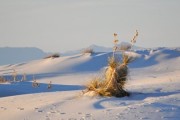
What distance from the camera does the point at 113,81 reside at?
28.6ft

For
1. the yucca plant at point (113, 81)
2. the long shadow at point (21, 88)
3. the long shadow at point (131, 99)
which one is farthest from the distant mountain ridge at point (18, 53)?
the long shadow at point (131, 99)

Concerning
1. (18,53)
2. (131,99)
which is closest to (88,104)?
(131,99)

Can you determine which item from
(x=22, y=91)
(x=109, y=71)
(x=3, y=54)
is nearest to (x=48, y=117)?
(x=109, y=71)

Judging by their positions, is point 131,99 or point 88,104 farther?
point 131,99

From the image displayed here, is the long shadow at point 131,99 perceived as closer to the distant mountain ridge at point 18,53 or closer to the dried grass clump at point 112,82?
the dried grass clump at point 112,82

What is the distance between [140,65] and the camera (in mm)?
19438

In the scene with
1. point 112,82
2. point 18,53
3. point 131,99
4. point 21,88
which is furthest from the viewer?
point 18,53

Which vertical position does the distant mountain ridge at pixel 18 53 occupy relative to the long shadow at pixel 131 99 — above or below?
above

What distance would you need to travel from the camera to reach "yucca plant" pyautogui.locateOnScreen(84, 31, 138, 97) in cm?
856

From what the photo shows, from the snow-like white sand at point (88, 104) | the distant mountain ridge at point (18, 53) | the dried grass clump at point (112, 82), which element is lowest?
the snow-like white sand at point (88, 104)

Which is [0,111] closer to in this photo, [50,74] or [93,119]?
[93,119]

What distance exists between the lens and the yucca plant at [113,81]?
856 cm

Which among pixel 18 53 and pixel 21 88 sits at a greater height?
pixel 18 53

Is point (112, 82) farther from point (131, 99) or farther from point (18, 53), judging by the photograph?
point (18, 53)
